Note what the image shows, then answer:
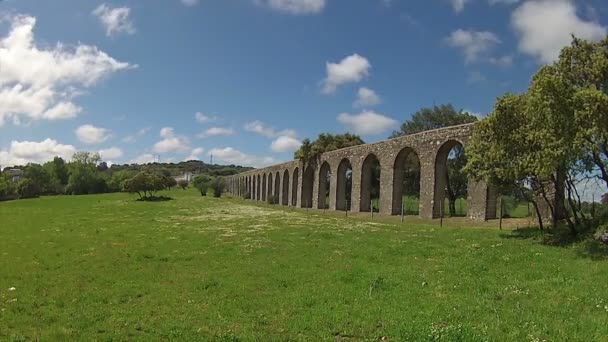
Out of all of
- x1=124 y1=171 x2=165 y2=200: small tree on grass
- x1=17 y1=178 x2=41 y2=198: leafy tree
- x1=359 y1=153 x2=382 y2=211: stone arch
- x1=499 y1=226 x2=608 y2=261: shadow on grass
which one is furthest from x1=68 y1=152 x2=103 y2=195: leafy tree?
x1=499 y1=226 x2=608 y2=261: shadow on grass

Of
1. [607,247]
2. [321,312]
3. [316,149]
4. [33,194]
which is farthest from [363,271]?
[33,194]

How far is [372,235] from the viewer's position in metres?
18.5

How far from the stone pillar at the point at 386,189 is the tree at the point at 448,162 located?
30.1 ft

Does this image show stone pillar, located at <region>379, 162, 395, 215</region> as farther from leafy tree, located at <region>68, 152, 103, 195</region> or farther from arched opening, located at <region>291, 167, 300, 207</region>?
leafy tree, located at <region>68, 152, 103, 195</region>

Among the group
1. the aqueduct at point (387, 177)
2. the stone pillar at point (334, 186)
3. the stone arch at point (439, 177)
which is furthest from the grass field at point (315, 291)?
the stone pillar at point (334, 186)

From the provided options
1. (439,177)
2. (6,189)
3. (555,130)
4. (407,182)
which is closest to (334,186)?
(407,182)

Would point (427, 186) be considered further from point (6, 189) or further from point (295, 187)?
point (6, 189)

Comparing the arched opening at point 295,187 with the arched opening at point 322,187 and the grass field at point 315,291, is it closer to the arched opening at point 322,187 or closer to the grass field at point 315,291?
the arched opening at point 322,187

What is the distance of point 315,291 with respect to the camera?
9633 millimetres

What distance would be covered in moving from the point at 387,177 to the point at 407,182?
1567 centimetres

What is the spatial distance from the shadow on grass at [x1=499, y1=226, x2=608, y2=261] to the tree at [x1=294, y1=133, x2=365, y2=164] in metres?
30.5

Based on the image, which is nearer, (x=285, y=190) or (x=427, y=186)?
(x=427, y=186)

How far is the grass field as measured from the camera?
720 cm

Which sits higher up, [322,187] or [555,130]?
[555,130]
